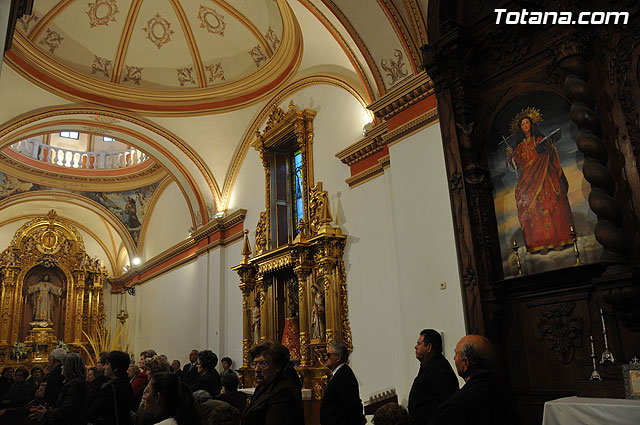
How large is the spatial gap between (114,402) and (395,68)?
523 centimetres

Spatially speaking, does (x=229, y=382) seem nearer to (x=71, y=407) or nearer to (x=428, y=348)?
(x=71, y=407)

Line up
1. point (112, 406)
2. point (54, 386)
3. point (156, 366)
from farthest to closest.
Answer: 1. point (54, 386)
2. point (156, 366)
3. point (112, 406)

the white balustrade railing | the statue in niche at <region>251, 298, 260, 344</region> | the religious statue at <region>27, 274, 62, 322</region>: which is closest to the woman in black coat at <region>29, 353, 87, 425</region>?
the statue in niche at <region>251, 298, 260, 344</region>

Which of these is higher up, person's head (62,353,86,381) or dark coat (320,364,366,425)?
person's head (62,353,86,381)

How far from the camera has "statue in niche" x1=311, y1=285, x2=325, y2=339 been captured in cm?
826

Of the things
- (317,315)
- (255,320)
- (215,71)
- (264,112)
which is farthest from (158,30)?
(317,315)

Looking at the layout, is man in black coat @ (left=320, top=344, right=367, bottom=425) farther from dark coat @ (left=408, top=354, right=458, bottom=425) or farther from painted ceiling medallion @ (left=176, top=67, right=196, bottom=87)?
painted ceiling medallion @ (left=176, top=67, right=196, bottom=87)

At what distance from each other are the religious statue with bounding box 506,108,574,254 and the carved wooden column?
17305 mm

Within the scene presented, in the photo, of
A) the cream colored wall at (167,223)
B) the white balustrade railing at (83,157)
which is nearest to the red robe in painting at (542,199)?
the cream colored wall at (167,223)

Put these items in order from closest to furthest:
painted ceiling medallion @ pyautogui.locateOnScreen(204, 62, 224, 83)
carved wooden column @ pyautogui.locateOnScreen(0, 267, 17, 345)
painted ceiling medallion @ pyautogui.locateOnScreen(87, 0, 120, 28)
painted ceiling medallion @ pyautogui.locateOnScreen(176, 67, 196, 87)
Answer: painted ceiling medallion @ pyautogui.locateOnScreen(87, 0, 120, 28)
painted ceiling medallion @ pyautogui.locateOnScreen(204, 62, 224, 83)
painted ceiling medallion @ pyautogui.locateOnScreen(176, 67, 196, 87)
carved wooden column @ pyautogui.locateOnScreen(0, 267, 17, 345)

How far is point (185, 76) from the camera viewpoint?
38.1 ft

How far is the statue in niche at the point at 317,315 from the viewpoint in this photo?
8258mm

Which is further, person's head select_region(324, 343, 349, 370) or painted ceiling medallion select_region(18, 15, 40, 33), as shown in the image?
painted ceiling medallion select_region(18, 15, 40, 33)

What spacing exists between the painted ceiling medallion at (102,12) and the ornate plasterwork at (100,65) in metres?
0.72
